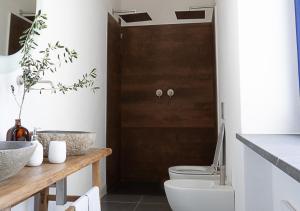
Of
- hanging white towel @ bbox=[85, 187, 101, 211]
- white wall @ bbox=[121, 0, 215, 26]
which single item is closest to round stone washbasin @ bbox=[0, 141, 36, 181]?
hanging white towel @ bbox=[85, 187, 101, 211]

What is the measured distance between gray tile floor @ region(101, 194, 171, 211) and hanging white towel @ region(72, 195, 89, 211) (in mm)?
1471

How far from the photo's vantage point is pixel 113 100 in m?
3.57

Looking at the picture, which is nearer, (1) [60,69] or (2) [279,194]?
(2) [279,194]

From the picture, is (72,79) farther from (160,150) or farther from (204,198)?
(160,150)

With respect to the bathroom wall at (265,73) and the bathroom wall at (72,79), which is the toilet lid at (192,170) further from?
the bathroom wall at (265,73)

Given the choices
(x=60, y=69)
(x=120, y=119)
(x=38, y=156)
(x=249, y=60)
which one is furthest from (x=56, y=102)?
(x=120, y=119)

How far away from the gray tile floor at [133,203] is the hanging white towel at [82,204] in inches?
57.9

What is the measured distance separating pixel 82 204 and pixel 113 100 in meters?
2.31

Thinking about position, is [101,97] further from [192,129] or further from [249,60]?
[249,60]

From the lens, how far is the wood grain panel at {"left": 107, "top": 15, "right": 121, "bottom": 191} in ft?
11.1

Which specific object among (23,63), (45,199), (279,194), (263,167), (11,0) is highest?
(11,0)

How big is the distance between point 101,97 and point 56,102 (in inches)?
40.8

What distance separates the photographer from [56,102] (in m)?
2.10

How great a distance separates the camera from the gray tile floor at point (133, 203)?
9.11 feet
